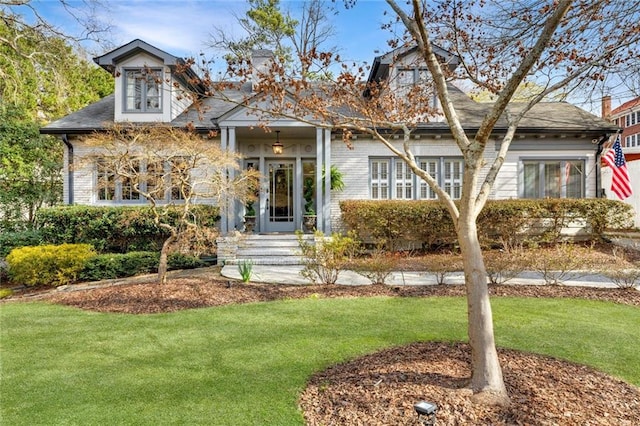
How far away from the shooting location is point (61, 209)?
36.4 ft

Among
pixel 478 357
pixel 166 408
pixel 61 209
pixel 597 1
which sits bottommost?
pixel 166 408

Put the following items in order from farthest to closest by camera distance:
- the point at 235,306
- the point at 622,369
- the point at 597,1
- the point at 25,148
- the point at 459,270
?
the point at 25,148, the point at 459,270, the point at 235,306, the point at 597,1, the point at 622,369

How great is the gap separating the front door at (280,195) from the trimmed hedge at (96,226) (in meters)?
2.99

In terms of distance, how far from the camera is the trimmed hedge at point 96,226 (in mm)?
10938

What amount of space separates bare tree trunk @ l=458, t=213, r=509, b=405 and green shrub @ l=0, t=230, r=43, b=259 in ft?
38.3

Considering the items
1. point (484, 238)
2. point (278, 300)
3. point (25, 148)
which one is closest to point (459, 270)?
point (484, 238)

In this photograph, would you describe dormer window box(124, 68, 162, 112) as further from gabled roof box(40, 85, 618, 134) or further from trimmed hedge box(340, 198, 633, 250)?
trimmed hedge box(340, 198, 633, 250)

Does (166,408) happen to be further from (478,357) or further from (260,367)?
(478,357)

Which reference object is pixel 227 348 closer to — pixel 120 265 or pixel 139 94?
pixel 120 265

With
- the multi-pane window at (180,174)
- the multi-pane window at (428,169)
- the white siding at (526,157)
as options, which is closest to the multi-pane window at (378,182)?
the multi-pane window at (428,169)

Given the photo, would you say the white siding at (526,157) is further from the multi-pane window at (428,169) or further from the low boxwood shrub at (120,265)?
the low boxwood shrub at (120,265)

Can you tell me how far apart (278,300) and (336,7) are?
14.9 ft

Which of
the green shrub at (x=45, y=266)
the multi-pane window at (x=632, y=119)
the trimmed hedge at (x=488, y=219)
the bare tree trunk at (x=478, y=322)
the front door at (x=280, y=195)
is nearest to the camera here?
the bare tree trunk at (x=478, y=322)

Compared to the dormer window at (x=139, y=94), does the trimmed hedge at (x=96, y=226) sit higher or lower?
lower
